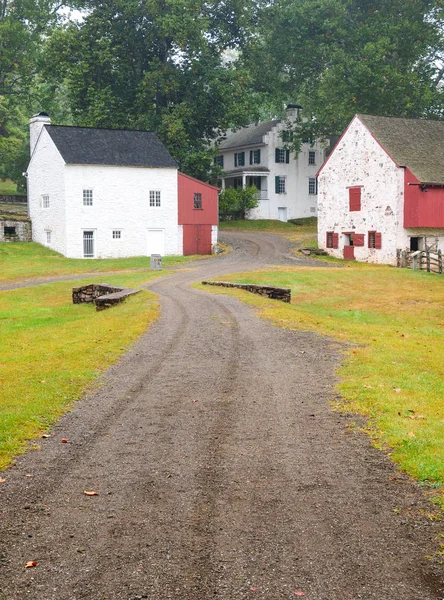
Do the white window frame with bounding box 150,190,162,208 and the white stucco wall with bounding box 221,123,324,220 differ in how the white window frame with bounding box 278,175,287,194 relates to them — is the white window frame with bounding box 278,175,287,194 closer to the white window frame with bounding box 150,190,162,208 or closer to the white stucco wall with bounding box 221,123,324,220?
the white stucco wall with bounding box 221,123,324,220

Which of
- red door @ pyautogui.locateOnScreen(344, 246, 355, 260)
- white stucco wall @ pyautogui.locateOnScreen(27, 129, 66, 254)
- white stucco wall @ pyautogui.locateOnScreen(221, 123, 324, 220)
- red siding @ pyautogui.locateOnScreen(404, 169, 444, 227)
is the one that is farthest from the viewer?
white stucco wall @ pyautogui.locateOnScreen(221, 123, 324, 220)

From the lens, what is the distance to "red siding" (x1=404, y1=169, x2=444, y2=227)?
158 feet

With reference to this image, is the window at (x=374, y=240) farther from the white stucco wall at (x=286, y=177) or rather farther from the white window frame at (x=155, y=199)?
the white stucco wall at (x=286, y=177)

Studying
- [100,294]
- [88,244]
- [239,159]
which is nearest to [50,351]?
[100,294]

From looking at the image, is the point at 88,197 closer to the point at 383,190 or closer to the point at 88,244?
the point at 88,244

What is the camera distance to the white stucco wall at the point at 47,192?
52.6 metres

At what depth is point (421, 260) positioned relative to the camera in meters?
46.8

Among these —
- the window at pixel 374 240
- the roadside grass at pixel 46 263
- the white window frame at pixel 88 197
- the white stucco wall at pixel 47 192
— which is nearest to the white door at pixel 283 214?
the roadside grass at pixel 46 263

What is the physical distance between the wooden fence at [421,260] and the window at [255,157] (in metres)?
32.0

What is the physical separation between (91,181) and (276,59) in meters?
33.3

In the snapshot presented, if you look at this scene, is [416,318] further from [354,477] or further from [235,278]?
[354,477]

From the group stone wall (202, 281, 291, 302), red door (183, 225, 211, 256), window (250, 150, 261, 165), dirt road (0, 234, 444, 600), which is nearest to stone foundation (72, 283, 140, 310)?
stone wall (202, 281, 291, 302)

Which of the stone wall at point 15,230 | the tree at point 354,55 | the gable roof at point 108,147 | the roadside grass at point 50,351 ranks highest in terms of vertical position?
the tree at point 354,55

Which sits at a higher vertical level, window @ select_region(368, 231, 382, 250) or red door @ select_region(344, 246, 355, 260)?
window @ select_region(368, 231, 382, 250)
